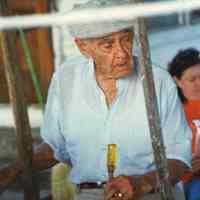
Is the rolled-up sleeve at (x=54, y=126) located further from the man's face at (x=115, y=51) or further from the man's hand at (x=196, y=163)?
the man's hand at (x=196, y=163)

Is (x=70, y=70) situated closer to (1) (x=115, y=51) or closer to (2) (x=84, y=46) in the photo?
(2) (x=84, y=46)

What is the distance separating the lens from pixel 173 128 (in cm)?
287

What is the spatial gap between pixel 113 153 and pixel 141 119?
18 cm

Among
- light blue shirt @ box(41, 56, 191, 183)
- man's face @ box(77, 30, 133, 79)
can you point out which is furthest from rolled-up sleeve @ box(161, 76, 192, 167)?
man's face @ box(77, 30, 133, 79)

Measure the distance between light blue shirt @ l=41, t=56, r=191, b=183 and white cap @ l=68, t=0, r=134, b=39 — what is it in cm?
20

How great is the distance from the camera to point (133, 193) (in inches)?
104

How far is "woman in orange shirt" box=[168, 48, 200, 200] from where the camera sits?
10.6ft

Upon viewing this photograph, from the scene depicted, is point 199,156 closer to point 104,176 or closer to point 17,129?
point 104,176

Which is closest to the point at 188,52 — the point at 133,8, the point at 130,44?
the point at 130,44

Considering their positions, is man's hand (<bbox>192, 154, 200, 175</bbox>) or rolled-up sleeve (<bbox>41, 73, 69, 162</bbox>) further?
man's hand (<bbox>192, 154, 200, 175</bbox>)

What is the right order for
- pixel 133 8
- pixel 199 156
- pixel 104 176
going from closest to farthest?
pixel 133 8 < pixel 104 176 < pixel 199 156

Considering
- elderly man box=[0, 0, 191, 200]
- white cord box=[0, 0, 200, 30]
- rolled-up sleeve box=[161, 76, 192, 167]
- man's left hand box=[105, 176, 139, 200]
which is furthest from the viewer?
rolled-up sleeve box=[161, 76, 192, 167]

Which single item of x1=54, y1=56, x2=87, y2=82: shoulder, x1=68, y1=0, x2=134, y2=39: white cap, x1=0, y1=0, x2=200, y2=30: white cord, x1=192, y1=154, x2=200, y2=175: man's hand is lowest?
x1=192, y1=154, x2=200, y2=175: man's hand

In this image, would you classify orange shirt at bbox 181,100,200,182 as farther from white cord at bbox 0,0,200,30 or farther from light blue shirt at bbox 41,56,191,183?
white cord at bbox 0,0,200,30
